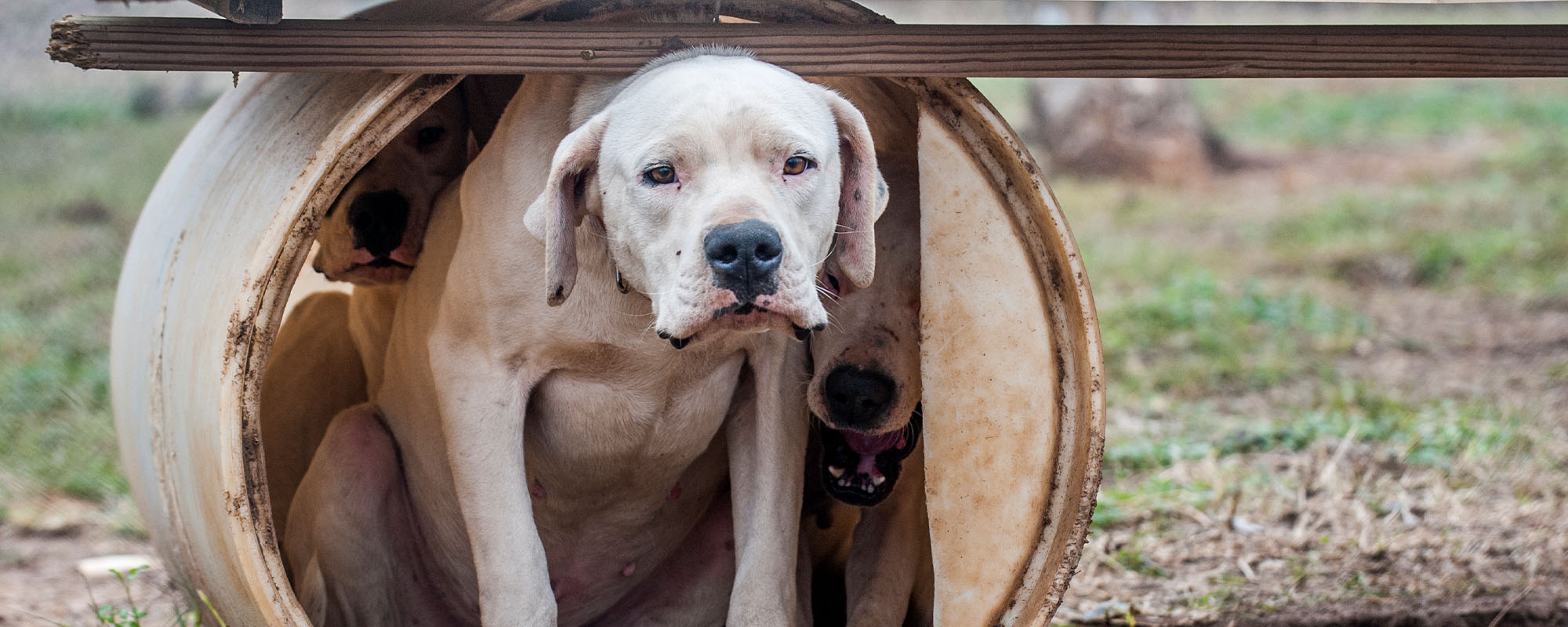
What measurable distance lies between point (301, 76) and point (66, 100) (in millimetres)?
9485

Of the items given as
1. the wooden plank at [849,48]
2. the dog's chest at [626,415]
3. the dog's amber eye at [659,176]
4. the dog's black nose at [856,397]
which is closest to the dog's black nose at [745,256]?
the dog's amber eye at [659,176]

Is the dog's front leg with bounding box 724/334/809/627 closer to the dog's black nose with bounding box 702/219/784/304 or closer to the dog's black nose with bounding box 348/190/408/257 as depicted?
the dog's black nose with bounding box 702/219/784/304

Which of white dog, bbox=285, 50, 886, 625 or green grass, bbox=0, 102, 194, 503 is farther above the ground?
green grass, bbox=0, 102, 194, 503

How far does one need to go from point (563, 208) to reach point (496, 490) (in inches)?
24.9

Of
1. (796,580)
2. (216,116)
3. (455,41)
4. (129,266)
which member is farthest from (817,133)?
(129,266)

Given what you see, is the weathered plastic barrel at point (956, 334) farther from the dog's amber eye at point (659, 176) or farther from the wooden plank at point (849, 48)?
the dog's amber eye at point (659, 176)

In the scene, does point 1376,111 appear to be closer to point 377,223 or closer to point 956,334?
point 956,334

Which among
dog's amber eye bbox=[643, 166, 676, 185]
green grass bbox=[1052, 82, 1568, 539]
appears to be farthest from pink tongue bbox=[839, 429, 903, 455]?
green grass bbox=[1052, 82, 1568, 539]

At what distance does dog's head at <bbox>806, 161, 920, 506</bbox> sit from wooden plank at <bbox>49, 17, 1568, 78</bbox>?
0.52 metres

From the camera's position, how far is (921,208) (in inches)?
119

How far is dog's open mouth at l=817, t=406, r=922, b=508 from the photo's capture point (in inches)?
133

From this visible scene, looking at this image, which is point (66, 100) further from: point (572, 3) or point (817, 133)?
point (817, 133)

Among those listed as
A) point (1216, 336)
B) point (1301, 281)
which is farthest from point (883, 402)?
point (1301, 281)

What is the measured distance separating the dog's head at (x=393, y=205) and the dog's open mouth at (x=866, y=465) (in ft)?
3.68
